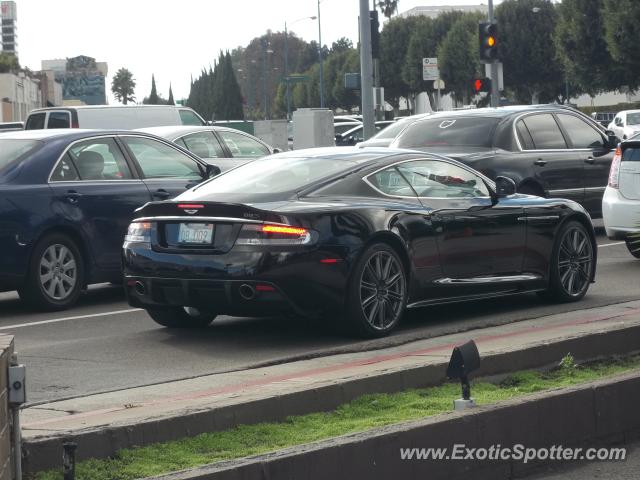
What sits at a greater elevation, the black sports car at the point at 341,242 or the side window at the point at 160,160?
the side window at the point at 160,160

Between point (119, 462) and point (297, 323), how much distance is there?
462 centimetres

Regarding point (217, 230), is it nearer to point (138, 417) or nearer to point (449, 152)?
point (138, 417)

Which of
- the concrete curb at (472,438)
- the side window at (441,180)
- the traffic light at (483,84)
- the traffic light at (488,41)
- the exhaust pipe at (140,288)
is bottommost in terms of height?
the concrete curb at (472,438)

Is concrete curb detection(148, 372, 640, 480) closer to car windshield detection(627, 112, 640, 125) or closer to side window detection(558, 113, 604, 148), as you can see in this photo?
side window detection(558, 113, 604, 148)

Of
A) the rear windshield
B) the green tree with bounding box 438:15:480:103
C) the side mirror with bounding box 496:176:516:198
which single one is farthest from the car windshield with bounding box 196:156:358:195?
the green tree with bounding box 438:15:480:103

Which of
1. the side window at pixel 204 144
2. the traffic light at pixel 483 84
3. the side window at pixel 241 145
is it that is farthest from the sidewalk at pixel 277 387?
the traffic light at pixel 483 84

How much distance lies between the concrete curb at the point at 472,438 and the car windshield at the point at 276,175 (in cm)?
330

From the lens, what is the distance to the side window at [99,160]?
1161 cm

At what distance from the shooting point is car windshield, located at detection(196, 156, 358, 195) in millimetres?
9359

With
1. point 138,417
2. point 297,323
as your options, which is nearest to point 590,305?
point 297,323

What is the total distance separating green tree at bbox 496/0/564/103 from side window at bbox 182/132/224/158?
66.3 meters

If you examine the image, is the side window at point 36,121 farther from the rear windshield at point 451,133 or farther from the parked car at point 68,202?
the parked car at point 68,202

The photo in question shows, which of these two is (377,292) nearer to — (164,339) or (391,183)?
(391,183)

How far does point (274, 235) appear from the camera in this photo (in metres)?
8.71
